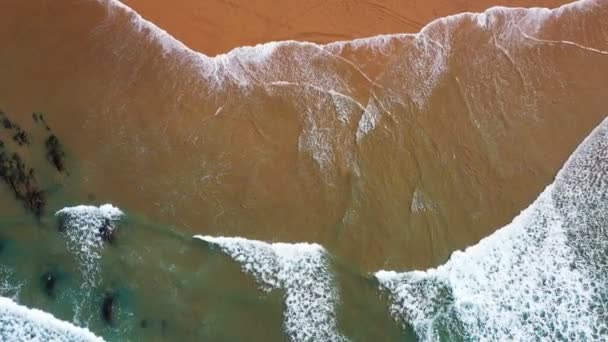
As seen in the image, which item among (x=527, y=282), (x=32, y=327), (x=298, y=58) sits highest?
(x=298, y=58)

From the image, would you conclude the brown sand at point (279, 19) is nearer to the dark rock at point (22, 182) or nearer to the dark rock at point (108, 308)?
the dark rock at point (22, 182)

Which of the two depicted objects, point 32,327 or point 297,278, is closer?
point 32,327

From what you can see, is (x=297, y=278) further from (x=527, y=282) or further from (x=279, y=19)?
(x=279, y=19)

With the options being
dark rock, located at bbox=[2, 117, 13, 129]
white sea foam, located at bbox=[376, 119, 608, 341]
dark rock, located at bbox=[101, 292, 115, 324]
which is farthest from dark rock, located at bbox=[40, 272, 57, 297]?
white sea foam, located at bbox=[376, 119, 608, 341]

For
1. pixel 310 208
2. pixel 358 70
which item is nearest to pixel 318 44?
pixel 358 70

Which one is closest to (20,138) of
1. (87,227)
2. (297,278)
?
(87,227)

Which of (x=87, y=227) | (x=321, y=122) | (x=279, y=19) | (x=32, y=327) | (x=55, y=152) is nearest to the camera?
(x=32, y=327)

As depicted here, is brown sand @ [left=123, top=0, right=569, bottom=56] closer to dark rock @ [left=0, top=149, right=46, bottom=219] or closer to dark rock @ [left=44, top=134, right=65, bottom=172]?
dark rock @ [left=44, top=134, right=65, bottom=172]
